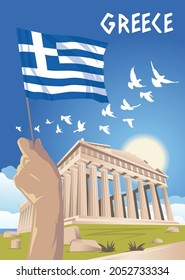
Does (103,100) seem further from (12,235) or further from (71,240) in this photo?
(12,235)

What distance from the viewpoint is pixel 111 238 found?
27.5m

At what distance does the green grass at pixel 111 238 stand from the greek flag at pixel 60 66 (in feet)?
31.1

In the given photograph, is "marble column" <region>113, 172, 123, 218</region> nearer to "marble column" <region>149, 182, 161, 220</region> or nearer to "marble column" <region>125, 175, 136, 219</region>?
"marble column" <region>125, 175, 136, 219</region>

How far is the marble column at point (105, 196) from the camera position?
41.6 metres

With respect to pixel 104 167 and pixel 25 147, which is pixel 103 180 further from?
pixel 25 147

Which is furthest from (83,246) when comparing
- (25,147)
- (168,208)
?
(168,208)

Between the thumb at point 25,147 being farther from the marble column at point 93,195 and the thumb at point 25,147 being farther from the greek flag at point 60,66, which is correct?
the marble column at point 93,195

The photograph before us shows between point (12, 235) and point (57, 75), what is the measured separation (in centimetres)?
1748

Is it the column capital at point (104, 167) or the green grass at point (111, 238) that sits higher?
the column capital at point (104, 167)

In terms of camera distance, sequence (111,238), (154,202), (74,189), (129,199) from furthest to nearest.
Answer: (154,202)
(129,199)
(74,189)
(111,238)

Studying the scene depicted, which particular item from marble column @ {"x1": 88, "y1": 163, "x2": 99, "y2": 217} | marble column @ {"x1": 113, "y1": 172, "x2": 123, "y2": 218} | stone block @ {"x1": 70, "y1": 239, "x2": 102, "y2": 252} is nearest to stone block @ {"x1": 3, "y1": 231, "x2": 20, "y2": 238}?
marble column @ {"x1": 88, "y1": 163, "x2": 99, "y2": 217}

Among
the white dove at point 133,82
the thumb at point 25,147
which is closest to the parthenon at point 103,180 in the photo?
the white dove at point 133,82

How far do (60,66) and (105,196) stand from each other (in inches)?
971

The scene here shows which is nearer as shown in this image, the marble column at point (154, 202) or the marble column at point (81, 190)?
the marble column at point (81, 190)
